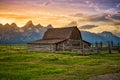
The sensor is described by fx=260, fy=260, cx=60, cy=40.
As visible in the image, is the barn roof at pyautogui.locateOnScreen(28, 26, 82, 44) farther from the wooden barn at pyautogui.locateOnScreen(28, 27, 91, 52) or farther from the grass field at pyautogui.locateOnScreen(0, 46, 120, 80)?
the grass field at pyautogui.locateOnScreen(0, 46, 120, 80)

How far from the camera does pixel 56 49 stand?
72.7m

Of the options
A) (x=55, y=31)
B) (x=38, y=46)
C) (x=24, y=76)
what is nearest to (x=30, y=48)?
(x=38, y=46)

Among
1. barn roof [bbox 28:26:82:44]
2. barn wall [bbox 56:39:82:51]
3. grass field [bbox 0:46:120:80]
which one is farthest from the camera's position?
barn roof [bbox 28:26:82:44]

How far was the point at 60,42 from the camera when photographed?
73188 mm

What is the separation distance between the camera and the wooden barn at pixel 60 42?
239ft

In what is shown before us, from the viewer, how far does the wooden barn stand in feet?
239

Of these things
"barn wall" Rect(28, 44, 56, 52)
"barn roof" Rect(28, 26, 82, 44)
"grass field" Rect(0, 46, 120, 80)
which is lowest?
"grass field" Rect(0, 46, 120, 80)

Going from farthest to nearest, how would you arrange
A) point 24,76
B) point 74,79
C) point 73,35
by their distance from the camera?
point 73,35, point 24,76, point 74,79

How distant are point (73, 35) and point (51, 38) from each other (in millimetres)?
8764

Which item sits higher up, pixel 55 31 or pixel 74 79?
pixel 55 31

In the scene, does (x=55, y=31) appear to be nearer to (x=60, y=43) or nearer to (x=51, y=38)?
(x=51, y=38)

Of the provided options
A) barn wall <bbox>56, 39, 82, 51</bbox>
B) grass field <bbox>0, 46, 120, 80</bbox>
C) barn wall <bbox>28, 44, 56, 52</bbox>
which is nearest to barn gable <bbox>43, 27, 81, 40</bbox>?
barn wall <bbox>56, 39, 82, 51</bbox>

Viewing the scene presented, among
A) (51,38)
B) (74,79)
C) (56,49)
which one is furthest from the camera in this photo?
(51,38)

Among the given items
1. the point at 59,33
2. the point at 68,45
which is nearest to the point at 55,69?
the point at 68,45
